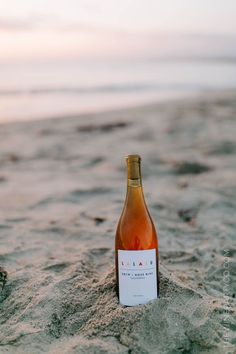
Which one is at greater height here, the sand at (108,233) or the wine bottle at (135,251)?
the wine bottle at (135,251)

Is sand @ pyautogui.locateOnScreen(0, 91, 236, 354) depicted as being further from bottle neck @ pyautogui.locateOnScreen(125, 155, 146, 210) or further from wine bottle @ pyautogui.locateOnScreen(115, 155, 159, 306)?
bottle neck @ pyautogui.locateOnScreen(125, 155, 146, 210)

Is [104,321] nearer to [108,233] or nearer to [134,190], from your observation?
[134,190]

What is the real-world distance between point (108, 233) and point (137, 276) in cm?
137

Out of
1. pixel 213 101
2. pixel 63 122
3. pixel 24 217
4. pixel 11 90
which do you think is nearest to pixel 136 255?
pixel 24 217

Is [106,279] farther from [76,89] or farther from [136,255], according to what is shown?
[76,89]

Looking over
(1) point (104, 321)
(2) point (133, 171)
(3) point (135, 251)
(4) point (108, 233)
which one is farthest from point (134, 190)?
(4) point (108, 233)

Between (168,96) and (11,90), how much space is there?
142 inches

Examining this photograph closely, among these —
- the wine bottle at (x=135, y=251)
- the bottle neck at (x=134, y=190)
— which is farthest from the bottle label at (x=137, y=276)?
the bottle neck at (x=134, y=190)

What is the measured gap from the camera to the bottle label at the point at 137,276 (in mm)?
2361

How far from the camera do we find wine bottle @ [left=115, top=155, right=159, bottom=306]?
2367mm

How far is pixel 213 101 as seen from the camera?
8977 mm

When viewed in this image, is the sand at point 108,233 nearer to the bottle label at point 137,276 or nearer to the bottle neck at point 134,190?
the bottle label at point 137,276

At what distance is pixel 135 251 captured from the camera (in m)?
2.37

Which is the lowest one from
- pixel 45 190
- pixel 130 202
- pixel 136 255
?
pixel 45 190
